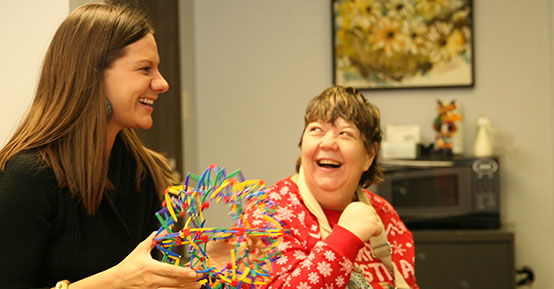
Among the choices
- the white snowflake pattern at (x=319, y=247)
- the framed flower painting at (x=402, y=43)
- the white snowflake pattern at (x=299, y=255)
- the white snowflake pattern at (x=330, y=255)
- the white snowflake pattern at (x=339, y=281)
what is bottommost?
the white snowflake pattern at (x=339, y=281)

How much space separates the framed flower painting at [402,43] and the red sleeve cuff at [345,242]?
2590 mm

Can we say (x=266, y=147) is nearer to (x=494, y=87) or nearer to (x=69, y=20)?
(x=494, y=87)

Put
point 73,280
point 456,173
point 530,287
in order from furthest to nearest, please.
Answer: point 530,287 < point 456,173 < point 73,280

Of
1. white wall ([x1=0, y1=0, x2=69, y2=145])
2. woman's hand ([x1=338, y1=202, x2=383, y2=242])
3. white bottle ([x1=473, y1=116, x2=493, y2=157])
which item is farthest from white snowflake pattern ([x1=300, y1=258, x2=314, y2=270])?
white bottle ([x1=473, y1=116, x2=493, y2=157])

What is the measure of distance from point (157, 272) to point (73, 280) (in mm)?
309

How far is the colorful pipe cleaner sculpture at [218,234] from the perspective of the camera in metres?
1.03

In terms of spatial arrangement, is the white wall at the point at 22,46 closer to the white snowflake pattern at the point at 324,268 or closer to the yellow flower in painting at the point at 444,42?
the white snowflake pattern at the point at 324,268

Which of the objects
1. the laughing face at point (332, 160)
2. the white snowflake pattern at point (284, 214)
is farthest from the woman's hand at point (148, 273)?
the laughing face at point (332, 160)

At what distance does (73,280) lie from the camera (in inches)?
49.6

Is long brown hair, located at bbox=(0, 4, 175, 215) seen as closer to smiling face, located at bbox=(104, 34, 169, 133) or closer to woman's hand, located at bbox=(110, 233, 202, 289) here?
smiling face, located at bbox=(104, 34, 169, 133)

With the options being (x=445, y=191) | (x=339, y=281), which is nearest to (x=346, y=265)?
(x=339, y=281)

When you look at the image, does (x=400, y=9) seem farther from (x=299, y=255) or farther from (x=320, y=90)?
(x=299, y=255)

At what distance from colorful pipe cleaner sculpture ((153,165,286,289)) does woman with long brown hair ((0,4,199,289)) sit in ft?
0.43

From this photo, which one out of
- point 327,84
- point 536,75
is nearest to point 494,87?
point 536,75
